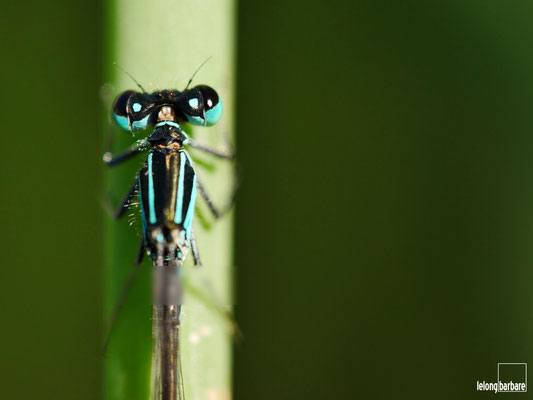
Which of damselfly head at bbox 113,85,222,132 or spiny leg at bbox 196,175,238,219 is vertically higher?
damselfly head at bbox 113,85,222,132

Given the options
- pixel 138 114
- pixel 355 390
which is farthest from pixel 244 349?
pixel 138 114

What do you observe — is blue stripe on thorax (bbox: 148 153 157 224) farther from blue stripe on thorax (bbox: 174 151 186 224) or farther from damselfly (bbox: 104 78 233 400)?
blue stripe on thorax (bbox: 174 151 186 224)

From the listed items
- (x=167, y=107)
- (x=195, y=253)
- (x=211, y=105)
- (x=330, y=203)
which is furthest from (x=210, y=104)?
(x=330, y=203)

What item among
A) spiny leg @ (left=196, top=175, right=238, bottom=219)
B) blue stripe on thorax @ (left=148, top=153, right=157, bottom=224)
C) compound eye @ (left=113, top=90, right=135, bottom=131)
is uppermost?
compound eye @ (left=113, top=90, right=135, bottom=131)

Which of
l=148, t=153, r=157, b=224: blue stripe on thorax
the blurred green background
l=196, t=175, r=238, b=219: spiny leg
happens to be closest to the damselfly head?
l=148, t=153, r=157, b=224: blue stripe on thorax

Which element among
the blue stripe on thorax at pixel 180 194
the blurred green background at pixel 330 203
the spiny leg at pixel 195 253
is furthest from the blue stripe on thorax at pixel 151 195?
the blurred green background at pixel 330 203

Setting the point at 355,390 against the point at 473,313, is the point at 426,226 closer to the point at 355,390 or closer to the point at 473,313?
the point at 473,313

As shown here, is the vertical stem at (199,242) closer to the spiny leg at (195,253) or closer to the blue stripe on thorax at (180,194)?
the spiny leg at (195,253)
